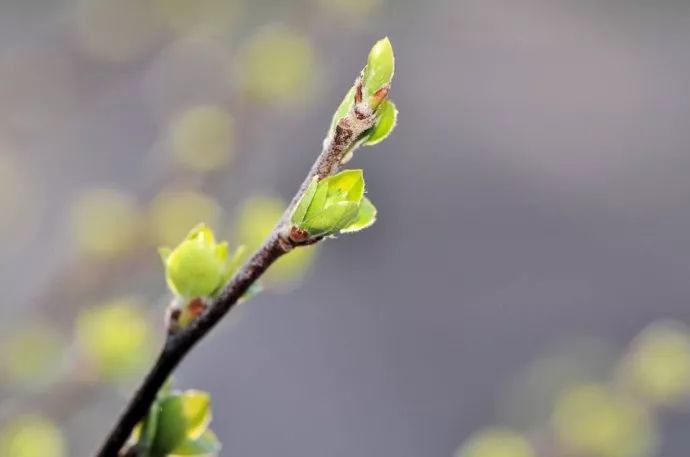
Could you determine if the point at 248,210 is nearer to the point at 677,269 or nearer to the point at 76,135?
the point at 76,135

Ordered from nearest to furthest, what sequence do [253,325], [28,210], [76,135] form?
[28,210], [76,135], [253,325]

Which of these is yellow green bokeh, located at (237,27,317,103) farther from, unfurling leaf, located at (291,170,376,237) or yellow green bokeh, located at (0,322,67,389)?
unfurling leaf, located at (291,170,376,237)

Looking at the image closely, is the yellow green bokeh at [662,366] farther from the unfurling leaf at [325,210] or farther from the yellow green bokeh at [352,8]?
the unfurling leaf at [325,210]

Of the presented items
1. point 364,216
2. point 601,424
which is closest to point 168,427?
point 364,216

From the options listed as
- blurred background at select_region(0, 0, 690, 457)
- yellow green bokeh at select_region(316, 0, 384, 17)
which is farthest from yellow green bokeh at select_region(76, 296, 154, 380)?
yellow green bokeh at select_region(316, 0, 384, 17)

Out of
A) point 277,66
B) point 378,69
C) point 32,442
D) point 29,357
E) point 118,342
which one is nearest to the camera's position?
point 378,69

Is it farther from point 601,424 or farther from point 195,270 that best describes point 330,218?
point 601,424

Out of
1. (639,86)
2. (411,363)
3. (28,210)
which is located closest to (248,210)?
(28,210)
